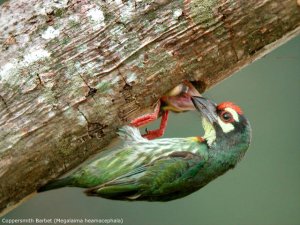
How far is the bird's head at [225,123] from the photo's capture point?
456cm

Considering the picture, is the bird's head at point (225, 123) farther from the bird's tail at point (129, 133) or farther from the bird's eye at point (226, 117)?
the bird's tail at point (129, 133)

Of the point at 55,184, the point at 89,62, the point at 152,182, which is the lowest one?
the point at 152,182

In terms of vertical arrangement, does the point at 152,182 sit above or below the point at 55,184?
below

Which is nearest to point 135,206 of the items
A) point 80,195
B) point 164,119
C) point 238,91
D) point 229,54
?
point 80,195

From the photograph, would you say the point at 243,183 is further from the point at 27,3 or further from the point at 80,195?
the point at 27,3

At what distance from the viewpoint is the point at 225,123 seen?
4605 millimetres

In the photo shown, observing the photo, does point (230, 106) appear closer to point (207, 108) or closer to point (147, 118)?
point (207, 108)

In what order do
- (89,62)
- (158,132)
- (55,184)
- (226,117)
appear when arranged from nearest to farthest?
(89,62)
(55,184)
(226,117)
(158,132)

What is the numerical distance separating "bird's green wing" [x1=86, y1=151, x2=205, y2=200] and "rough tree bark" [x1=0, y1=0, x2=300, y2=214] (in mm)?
249

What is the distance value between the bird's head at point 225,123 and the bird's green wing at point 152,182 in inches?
11.0

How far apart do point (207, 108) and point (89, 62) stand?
931 millimetres

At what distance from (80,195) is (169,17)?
14.5 feet

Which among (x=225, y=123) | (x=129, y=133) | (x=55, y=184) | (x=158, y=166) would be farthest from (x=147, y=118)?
(x=55, y=184)

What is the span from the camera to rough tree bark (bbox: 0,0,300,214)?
4062 millimetres
